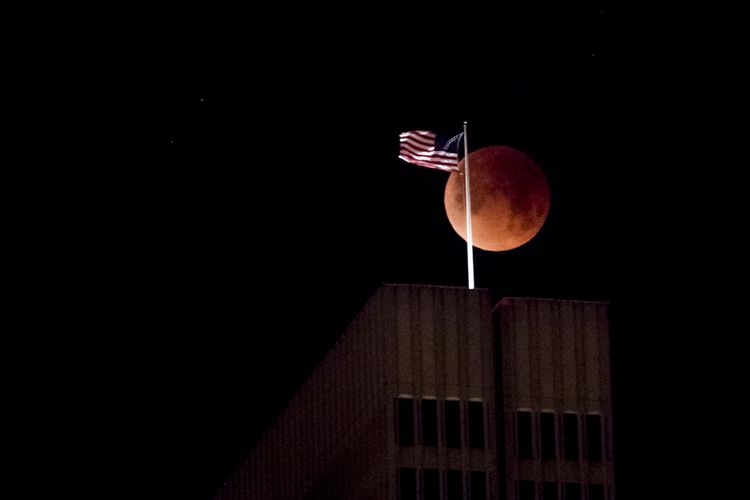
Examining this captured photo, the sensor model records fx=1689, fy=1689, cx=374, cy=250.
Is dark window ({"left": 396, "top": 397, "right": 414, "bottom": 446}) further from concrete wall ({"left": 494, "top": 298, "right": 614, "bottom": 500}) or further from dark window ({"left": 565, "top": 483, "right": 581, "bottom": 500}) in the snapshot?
dark window ({"left": 565, "top": 483, "right": 581, "bottom": 500})

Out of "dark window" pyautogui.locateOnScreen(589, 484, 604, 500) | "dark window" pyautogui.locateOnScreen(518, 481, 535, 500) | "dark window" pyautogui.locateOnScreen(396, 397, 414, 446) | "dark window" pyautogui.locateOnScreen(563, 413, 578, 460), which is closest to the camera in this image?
"dark window" pyautogui.locateOnScreen(396, 397, 414, 446)

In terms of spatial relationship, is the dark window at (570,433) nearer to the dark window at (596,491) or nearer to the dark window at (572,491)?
the dark window at (572,491)

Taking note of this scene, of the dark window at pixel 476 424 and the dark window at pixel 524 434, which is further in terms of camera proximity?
the dark window at pixel 524 434

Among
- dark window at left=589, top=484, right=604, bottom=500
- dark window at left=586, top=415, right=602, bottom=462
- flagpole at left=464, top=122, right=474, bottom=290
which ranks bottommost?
dark window at left=589, top=484, right=604, bottom=500

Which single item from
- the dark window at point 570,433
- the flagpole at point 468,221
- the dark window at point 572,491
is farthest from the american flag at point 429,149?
the dark window at point 572,491

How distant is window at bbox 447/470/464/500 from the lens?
6278 centimetres

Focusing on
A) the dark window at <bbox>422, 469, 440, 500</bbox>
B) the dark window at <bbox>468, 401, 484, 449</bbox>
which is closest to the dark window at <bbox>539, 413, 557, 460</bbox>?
the dark window at <bbox>468, 401, 484, 449</bbox>

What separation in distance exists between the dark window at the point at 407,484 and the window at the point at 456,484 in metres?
1.30

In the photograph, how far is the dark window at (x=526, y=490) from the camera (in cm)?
→ 6372

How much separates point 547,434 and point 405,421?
18.7 feet

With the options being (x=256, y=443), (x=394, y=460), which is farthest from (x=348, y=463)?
(x=256, y=443)

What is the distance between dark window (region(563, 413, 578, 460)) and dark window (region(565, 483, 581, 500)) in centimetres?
121

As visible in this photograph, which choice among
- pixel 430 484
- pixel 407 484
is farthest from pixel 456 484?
pixel 407 484

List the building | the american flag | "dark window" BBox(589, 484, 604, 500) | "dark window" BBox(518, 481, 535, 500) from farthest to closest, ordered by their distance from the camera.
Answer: "dark window" BBox(589, 484, 604, 500) → "dark window" BBox(518, 481, 535, 500) → the building → the american flag
